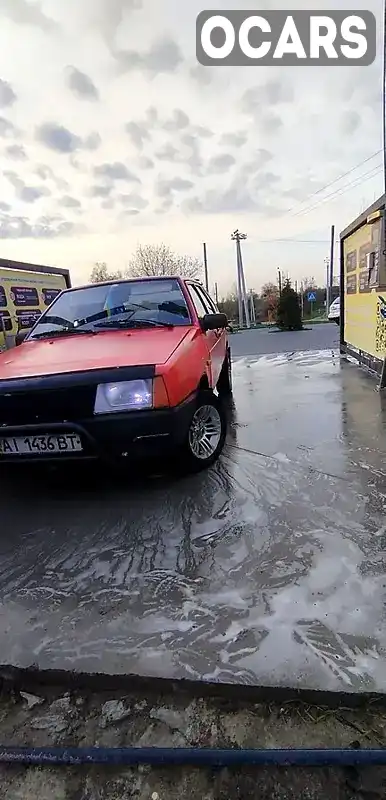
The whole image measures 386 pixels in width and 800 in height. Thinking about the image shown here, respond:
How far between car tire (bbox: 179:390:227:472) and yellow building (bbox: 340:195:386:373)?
374cm

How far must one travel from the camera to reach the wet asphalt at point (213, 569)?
164cm

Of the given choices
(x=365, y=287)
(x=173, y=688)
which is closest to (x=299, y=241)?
(x=365, y=287)

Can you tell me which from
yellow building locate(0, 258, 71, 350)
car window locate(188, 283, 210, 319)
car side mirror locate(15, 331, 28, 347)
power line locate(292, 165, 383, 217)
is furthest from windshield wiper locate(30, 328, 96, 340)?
power line locate(292, 165, 383, 217)

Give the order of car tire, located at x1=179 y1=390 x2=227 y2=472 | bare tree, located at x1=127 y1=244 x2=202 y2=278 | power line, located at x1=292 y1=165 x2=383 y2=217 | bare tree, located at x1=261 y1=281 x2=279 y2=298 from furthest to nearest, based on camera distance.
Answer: bare tree, located at x1=261 y1=281 x2=279 y2=298 < bare tree, located at x1=127 y1=244 x2=202 y2=278 < power line, located at x1=292 y1=165 x2=383 y2=217 < car tire, located at x1=179 y1=390 x2=227 y2=472

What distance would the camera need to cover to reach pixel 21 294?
7.93 m

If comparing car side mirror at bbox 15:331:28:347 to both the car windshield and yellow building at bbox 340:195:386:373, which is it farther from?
yellow building at bbox 340:195:386:373

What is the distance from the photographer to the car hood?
2.94 m

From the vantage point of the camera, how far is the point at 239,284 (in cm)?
3566

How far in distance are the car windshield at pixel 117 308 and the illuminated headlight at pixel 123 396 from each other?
4.00 feet

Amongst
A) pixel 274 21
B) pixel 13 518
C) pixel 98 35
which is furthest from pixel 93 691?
pixel 98 35

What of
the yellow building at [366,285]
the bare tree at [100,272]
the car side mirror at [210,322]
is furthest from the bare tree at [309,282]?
the car side mirror at [210,322]

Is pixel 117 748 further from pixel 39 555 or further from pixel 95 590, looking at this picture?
pixel 39 555

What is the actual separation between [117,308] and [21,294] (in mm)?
4593

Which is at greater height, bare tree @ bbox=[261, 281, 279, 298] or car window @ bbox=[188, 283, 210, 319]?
bare tree @ bbox=[261, 281, 279, 298]
